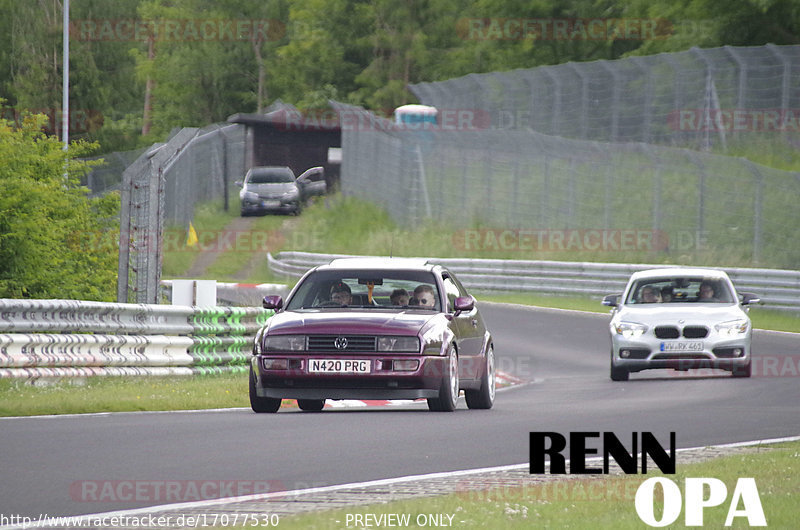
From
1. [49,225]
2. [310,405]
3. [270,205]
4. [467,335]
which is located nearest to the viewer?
[467,335]

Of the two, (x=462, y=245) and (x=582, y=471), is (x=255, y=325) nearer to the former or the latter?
(x=582, y=471)

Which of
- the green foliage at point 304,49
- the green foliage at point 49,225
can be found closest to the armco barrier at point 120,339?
the green foliage at point 49,225

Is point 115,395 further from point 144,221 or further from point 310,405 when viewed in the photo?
point 144,221

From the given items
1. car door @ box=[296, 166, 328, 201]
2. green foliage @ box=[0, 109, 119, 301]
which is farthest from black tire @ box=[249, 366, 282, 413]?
car door @ box=[296, 166, 328, 201]

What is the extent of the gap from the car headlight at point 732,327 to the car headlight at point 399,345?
6274mm

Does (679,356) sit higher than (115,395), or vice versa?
(115,395)

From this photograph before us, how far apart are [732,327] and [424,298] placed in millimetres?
5558

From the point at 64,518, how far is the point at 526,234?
32.4 meters

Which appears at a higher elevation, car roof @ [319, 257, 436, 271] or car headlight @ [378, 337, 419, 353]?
car roof @ [319, 257, 436, 271]

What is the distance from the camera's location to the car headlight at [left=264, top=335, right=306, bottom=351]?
1355 cm

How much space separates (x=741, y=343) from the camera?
61.2 ft

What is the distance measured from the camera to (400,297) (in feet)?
48.0
